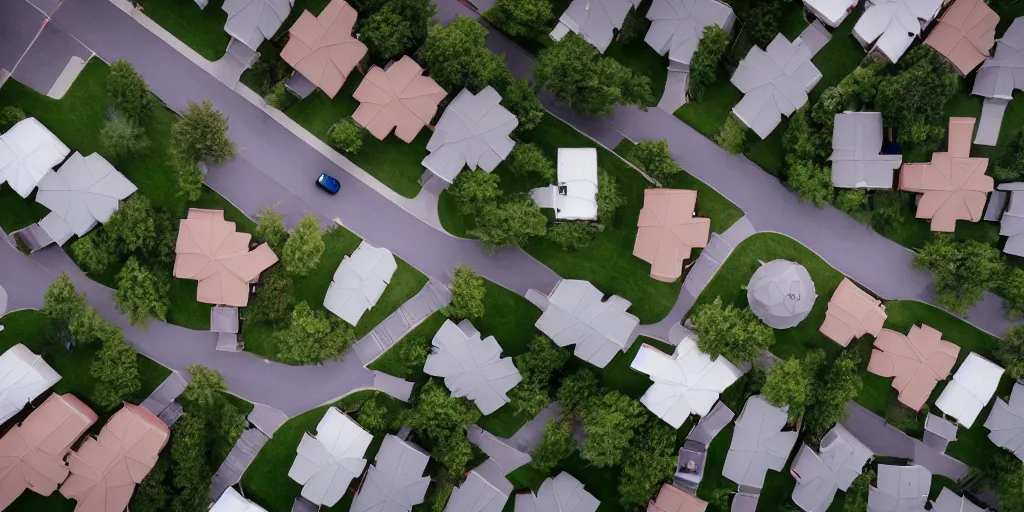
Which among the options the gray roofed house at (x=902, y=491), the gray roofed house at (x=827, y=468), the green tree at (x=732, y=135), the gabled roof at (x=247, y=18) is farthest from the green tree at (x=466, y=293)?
the gray roofed house at (x=902, y=491)

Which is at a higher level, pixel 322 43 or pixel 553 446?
pixel 322 43

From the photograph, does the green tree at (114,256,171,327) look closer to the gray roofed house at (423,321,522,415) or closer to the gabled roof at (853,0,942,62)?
the gray roofed house at (423,321,522,415)

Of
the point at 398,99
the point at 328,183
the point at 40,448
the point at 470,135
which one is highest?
the point at 470,135

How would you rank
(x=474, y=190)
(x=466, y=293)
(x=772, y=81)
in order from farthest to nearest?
1. (x=772, y=81)
2. (x=466, y=293)
3. (x=474, y=190)

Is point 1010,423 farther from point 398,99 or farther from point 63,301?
point 63,301

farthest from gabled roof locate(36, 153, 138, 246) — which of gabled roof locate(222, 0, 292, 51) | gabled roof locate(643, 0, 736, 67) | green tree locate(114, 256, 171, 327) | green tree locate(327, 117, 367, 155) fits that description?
gabled roof locate(643, 0, 736, 67)

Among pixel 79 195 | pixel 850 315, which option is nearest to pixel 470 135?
pixel 79 195

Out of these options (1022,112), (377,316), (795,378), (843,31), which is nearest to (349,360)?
(377,316)
